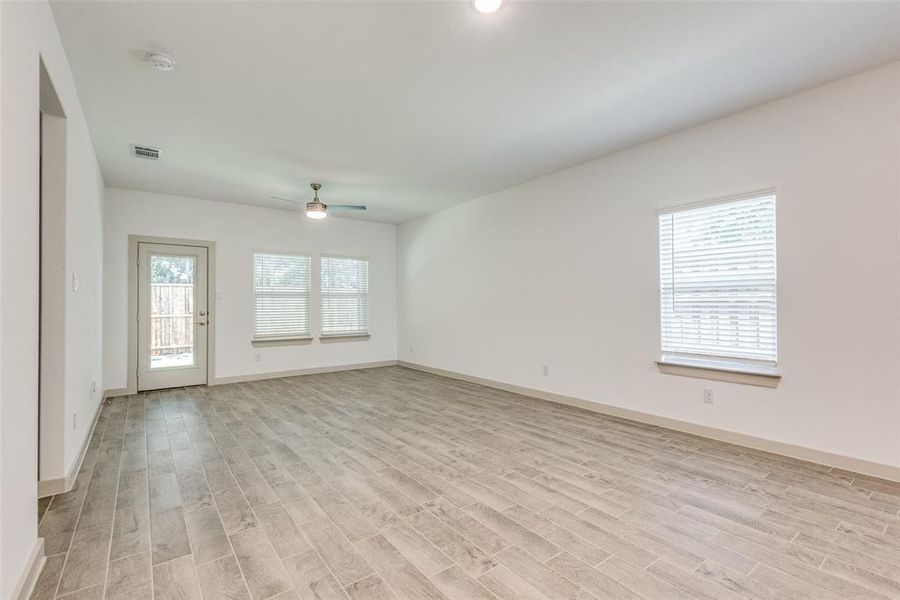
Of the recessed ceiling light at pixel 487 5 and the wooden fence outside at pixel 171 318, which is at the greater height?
the recessed ceiling light at pixel 487 5

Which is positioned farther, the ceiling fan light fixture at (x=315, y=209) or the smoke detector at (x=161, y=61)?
the ceiling fan light fixture at (x=315, y=209)

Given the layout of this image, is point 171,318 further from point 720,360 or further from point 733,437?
point 733,437

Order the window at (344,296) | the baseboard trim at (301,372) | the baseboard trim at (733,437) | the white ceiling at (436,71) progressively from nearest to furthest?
the white ceiling at (436,71), the baseboard trim at (733,437), the baseboard trim at (301,372), the window at (344,296)

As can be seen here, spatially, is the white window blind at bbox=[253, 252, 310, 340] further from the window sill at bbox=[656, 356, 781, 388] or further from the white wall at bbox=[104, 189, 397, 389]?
the window sill at bbox=[656, 356, 781, 388]

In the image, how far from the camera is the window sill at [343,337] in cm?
728

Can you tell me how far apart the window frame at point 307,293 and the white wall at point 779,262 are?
3.01 metres

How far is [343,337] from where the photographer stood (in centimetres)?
750

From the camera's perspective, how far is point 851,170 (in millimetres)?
2941

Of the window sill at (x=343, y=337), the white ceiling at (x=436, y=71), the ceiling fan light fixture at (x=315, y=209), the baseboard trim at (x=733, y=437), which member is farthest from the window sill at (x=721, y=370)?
the window sill at (x=343, y=337)

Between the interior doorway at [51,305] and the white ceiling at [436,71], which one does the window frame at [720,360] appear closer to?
the white ceiling at [436,71]

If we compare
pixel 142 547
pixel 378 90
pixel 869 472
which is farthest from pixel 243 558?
pixel 869 472

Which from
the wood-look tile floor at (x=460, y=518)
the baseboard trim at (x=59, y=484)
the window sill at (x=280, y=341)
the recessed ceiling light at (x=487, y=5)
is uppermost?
the recessed ceiling light at (x=487, y=5)

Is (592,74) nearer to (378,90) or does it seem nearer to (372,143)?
(378,90)

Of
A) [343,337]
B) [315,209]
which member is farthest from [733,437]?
[343,337]
